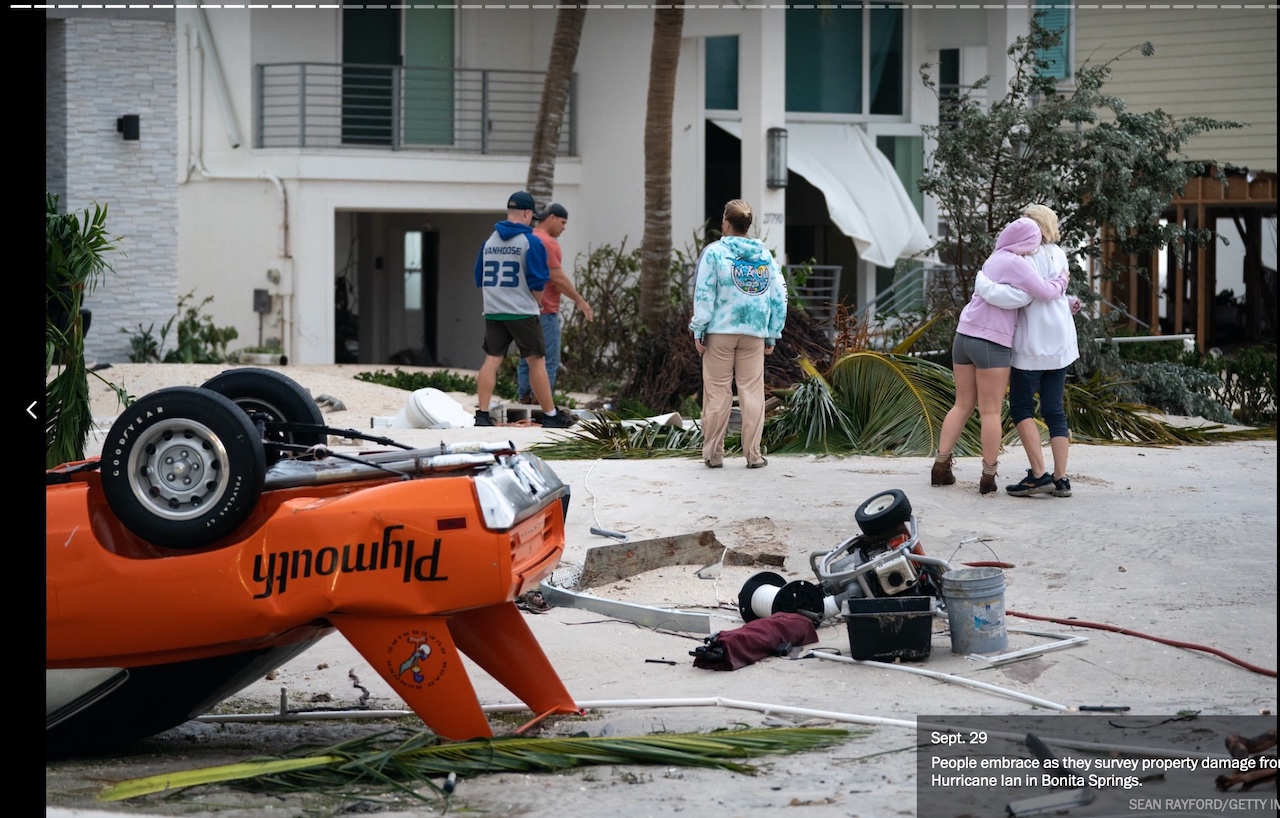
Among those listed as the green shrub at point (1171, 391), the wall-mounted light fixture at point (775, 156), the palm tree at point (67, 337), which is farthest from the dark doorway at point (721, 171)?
the palm tree at point (67, 337)

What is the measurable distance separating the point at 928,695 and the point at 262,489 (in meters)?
2.42

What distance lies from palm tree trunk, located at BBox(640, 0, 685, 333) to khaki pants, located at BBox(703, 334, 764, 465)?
6.67 m

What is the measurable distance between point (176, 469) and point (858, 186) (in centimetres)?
Answer: 1611

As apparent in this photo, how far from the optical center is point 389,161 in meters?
18.7

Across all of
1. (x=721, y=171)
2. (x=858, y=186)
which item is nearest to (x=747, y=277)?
(x=858, y=186)

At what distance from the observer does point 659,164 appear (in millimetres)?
16453

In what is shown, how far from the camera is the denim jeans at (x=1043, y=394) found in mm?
8445

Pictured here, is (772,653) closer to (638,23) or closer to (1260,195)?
(638,23)

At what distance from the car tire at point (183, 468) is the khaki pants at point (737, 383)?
4.89m

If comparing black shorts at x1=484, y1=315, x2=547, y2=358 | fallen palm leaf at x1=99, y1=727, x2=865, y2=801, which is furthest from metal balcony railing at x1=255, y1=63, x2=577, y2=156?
fallen palm leaf at x1=99, y1=727, x2=865, y2=801

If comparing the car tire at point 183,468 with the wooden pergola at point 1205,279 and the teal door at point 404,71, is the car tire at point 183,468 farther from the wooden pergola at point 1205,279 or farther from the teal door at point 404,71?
the wooden pergola at point 1205,279

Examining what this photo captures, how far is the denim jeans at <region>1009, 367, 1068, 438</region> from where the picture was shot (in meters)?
8.45

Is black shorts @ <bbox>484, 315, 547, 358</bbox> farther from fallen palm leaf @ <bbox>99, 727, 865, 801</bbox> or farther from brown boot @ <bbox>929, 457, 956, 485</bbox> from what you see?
fallen palm leaf @ <bbox>99, 727, 865, 801</bbox>
